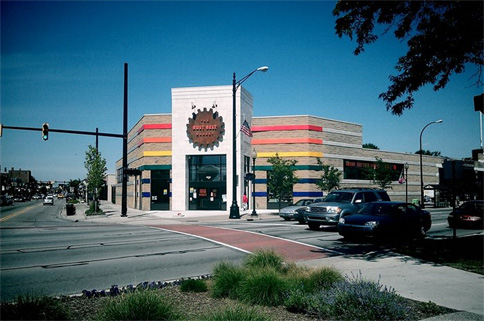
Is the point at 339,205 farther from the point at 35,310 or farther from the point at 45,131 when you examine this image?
the point at 45,131

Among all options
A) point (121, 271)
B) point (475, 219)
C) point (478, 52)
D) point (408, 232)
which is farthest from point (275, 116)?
point (121, 271)

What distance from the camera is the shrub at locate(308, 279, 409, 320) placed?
486 centimetres

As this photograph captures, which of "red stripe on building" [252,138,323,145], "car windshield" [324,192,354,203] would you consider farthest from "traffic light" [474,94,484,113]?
"red stripe on building" [252,138,323,145]

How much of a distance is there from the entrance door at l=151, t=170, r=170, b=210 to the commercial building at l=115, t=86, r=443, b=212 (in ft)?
0.34

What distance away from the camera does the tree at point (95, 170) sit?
3756 cm

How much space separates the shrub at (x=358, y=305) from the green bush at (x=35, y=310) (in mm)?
3443

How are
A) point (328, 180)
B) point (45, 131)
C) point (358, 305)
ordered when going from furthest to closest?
point (328, 180) → point (45, 131) → point (358, 305)

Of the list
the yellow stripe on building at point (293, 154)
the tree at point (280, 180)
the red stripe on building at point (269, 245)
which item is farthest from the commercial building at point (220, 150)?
the red stripe on building at point (269, 245)

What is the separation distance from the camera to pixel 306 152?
37.5 m

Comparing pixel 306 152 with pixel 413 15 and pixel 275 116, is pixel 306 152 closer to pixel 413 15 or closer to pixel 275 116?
pixel 275 116

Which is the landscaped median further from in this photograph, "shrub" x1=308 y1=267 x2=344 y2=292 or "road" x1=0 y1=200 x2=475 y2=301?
"road" x1=0 y1=200 x2=475 y2=301

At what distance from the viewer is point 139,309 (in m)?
4.65

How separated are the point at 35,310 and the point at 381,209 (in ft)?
40.2

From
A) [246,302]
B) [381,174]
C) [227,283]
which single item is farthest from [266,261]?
[381,174]
